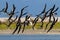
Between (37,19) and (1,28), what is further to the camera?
(1,28)

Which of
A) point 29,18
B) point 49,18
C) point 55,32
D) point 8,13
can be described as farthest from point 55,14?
point 55,32

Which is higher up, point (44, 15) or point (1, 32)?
point (44, 15)

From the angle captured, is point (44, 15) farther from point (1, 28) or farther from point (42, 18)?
point (1, 28)

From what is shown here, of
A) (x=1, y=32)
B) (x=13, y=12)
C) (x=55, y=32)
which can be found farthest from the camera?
(x=1, y=32)

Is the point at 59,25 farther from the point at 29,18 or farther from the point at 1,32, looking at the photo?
the point at 29,18

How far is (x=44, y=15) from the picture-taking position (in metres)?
3.25

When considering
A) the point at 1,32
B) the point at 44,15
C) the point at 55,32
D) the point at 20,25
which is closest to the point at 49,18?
the point at 44,15

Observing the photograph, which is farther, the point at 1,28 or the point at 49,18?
the point at 1,28

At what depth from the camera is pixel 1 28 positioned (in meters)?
52.6

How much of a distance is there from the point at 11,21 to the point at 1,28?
49.5 metres

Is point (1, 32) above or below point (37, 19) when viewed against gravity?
below

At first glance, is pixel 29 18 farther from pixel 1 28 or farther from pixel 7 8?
pixel 1 28

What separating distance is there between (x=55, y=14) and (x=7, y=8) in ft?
1.62

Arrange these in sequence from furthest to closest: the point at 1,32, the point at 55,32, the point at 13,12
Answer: the point at 1,32
the point at 55,32
the point at 13,12
